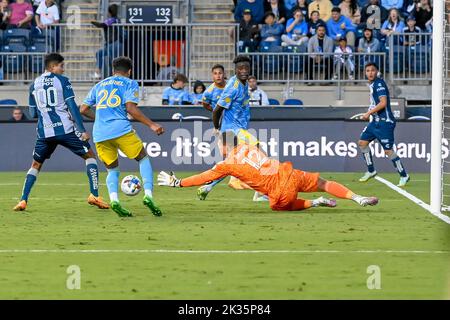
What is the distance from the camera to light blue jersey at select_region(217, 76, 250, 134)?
1806 centimetres

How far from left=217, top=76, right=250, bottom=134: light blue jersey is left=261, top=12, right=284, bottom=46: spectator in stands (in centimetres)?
1157

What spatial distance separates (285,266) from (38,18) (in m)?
20.6

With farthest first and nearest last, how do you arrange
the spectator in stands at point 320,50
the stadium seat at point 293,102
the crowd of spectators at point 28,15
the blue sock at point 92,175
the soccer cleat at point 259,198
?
the crowd of spectators at point 28,15 < the spectator in stands at point 320,50 < the stadium seat at point 293,102 < the soccer cleat at point 259,198 < the blue sock at point 92,175

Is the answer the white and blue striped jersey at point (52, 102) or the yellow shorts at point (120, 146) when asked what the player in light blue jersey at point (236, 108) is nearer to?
the yellow shorts at point (120, 146)

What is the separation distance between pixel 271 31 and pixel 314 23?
111 cm

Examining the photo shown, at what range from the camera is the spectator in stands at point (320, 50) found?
2922cm

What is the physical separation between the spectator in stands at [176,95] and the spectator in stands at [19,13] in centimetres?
537

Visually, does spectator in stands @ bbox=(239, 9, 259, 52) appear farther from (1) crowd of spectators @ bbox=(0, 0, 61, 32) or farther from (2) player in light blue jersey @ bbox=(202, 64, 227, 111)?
(2) player in light blue jersey @ bbox=(202, 64, 227, 111)

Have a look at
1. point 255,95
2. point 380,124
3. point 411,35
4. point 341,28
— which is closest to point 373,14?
point 341,28

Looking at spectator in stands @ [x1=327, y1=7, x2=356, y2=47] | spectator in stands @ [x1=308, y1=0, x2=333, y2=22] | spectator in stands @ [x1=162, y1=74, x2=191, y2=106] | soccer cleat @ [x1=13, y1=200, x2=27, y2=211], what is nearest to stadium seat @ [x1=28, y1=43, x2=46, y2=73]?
spectator in stands @ [x1=162, y1=74, x2=191, y2=106]

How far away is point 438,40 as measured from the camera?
1603 centimetres

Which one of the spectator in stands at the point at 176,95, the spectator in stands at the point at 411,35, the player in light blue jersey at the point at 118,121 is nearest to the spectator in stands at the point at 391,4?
the spectator in stands at the point at 411,35

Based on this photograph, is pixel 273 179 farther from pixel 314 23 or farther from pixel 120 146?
pixel 314 23

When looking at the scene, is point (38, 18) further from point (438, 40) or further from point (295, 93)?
point (438, 40)
